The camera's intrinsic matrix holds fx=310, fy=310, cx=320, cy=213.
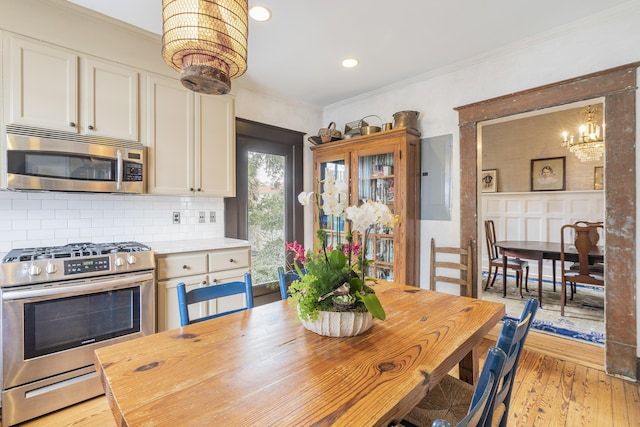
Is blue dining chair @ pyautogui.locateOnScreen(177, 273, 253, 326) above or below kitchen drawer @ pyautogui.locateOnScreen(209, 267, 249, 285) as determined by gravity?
above

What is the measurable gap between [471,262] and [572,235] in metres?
3.47

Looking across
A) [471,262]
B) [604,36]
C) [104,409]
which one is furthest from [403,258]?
[104,409]

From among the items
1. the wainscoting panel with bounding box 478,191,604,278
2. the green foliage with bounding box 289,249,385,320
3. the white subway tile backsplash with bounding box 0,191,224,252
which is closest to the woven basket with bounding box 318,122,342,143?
the white subway tile backsplash with bounding box 0,191,224,252

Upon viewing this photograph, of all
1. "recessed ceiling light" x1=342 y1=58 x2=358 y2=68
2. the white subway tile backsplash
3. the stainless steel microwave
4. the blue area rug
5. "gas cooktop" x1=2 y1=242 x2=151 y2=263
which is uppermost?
"recessed ceiling light" x1=342 y1=58 x2=358 y2=68

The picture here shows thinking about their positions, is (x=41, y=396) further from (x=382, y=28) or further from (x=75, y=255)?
(x=382, y=28)

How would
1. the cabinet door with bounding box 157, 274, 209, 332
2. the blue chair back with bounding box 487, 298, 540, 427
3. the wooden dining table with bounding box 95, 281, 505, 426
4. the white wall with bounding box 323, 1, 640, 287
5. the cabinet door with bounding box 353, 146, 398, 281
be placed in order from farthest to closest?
the cabinet door with bounding box 353, 146, 398, 281 < the cabinet door with bounding box 157, 274, 209, 332 < the white wall with bounding box 323, 1, 640, 287 < the blue chair back with bounding box 487, 298, 540, 427 < the wooden dining table with bounding box 95, 281, 505, 426

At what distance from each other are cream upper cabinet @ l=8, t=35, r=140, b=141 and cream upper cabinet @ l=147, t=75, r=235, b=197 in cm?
17

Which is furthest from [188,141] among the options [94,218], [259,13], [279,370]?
[279,370]

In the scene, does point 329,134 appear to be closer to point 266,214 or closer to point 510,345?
point 266,214

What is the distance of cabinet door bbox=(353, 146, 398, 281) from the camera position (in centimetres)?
326

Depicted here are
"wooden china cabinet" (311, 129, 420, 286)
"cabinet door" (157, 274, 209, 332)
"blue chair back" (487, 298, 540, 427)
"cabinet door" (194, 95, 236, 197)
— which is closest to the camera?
"blue chair back" (487, 298, 540, 427)

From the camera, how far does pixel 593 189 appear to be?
5008 millimetres

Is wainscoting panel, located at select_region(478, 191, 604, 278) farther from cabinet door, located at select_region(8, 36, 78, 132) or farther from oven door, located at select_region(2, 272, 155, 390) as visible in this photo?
cabinet door, located at select_region(8, 36, 78, 132)

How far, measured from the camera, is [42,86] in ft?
6.67
